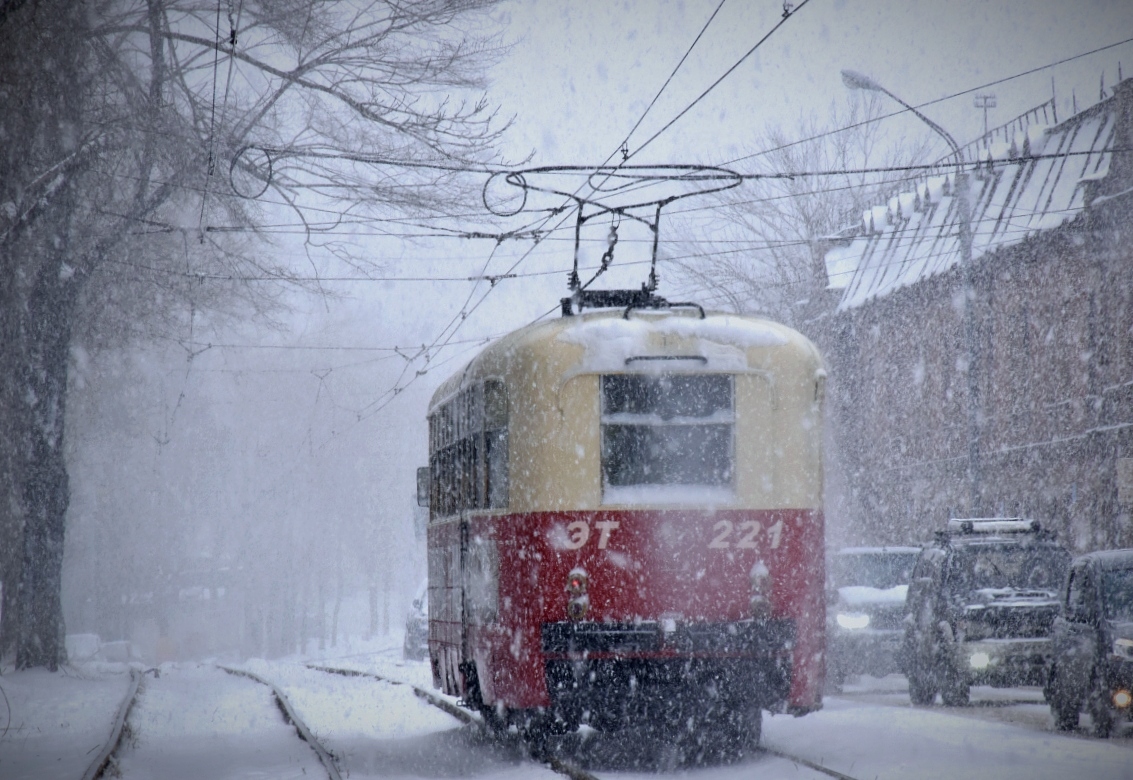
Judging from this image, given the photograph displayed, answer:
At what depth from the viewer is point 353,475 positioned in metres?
64.1

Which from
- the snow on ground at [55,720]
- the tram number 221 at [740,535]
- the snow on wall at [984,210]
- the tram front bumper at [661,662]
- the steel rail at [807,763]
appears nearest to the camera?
the steel rail at [807,763]

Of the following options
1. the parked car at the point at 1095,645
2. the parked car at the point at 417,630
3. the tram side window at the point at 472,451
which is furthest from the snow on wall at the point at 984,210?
the parked car at the point at 417,630

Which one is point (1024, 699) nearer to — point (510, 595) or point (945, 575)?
point (945, 575)

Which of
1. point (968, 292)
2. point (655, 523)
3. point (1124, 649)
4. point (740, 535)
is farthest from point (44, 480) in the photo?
point (1124, 649)

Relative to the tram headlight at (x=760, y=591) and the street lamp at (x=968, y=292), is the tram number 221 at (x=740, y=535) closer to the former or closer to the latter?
the tram headlight at (x=760, y=591)

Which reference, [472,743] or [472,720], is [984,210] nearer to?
[472,720]

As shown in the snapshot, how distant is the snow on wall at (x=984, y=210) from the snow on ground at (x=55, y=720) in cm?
1439

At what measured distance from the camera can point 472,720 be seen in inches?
556

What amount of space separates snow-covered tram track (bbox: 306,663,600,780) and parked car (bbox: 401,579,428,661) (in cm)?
278

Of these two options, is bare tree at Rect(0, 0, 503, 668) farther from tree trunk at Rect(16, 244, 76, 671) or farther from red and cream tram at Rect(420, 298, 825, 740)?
red and cream tram at Rect(420, 298, 825, 740)

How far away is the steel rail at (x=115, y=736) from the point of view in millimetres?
10695

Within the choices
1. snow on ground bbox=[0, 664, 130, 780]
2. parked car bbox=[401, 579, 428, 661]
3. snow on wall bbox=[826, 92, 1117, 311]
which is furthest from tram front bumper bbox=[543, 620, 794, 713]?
parked car bbox=[401, 579, 428, 661]

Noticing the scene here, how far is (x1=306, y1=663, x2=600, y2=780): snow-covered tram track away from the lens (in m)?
9.69

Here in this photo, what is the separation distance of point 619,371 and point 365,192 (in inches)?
410
